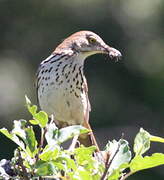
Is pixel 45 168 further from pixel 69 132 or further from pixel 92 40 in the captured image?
pixel 92 40

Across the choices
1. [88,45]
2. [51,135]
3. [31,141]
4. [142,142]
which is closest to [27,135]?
[31,141]

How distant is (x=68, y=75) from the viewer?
254 inches

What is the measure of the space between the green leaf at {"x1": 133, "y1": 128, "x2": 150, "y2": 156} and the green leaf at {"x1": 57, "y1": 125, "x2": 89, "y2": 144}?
0.96ft

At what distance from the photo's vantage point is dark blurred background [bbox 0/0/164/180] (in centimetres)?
1408

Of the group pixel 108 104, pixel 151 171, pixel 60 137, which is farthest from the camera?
pixel 108 104

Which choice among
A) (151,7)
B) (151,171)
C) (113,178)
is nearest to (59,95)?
(113,178)

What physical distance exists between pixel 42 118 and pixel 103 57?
11.6m

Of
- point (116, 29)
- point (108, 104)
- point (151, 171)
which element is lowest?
point (151, 171)

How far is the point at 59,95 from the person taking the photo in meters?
6.52

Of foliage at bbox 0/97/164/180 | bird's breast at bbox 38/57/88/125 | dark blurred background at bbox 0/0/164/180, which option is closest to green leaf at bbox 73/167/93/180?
foliage at bbox 0/97/164/180

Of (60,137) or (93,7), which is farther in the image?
(93,7)

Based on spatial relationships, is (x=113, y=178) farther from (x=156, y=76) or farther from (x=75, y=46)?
(x=156, y=76)

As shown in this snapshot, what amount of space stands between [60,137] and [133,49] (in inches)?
486

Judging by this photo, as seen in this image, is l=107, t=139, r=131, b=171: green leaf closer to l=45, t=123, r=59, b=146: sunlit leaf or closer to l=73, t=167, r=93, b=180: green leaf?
l=73, t=167, r=93, b=180: green leaf
